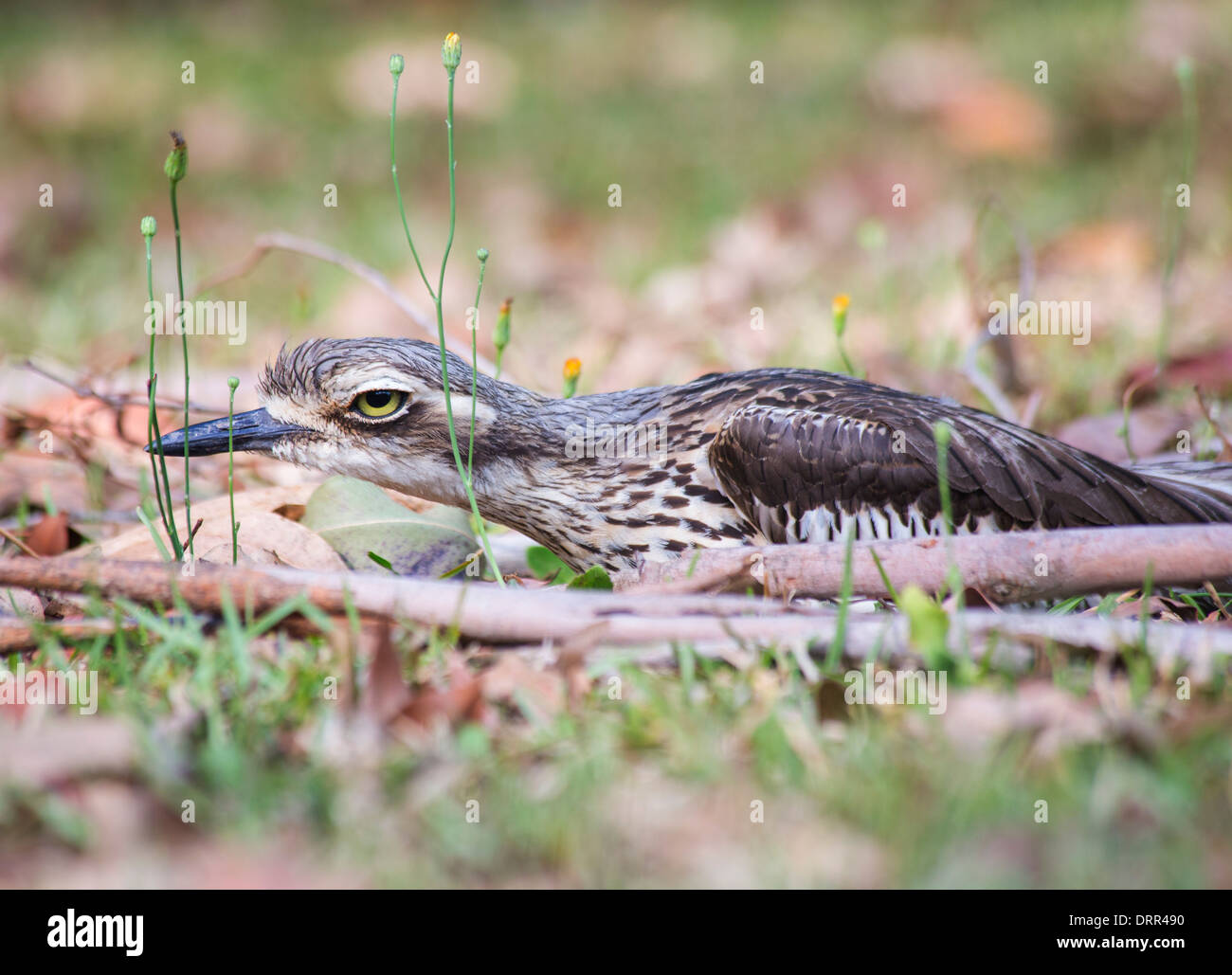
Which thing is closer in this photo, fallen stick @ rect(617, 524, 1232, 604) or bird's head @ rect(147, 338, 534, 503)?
fallen stick @ rect(617, 524, 1232, 604)

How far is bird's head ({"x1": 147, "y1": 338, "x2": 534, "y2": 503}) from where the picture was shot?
3582mm

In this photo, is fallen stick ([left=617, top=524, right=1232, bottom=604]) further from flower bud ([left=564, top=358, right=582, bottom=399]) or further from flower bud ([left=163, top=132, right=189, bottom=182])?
flower bud ([left=163, top=132, right=189, bottom=182])

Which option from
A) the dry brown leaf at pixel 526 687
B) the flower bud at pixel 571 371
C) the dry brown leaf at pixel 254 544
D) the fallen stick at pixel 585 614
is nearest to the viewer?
the dry brown leaf at pixel 526 687

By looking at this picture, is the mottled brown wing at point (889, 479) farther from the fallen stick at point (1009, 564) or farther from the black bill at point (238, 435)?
the black bill at point (238, 435)

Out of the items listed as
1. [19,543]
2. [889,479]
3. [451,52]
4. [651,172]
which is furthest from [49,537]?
[651,172]

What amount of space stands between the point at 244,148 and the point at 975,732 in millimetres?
8607

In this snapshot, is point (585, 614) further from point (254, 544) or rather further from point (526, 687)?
point (254, 544)

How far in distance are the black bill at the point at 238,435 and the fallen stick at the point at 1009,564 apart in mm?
1208

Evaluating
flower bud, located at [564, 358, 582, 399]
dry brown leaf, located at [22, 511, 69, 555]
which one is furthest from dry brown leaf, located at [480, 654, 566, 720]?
dry brown leaf, located at [22, 511, 69, 555]

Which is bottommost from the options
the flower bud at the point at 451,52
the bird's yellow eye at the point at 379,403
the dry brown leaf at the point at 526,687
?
the dry brown leaf at the point at 526,687

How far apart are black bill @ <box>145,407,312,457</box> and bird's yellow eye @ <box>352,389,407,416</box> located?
0.55ft

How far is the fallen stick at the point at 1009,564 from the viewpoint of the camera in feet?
9.64

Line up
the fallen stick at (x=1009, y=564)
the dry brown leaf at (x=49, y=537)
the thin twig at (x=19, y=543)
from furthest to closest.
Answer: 1. the dry brown leaf at (x=49, y=537)
2. the thin twig at (x=19, y=543)
3. the fallen stick at (x=1009, y=564)

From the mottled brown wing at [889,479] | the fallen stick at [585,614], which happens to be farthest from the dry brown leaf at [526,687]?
the mottled brown wing at [889,479]
